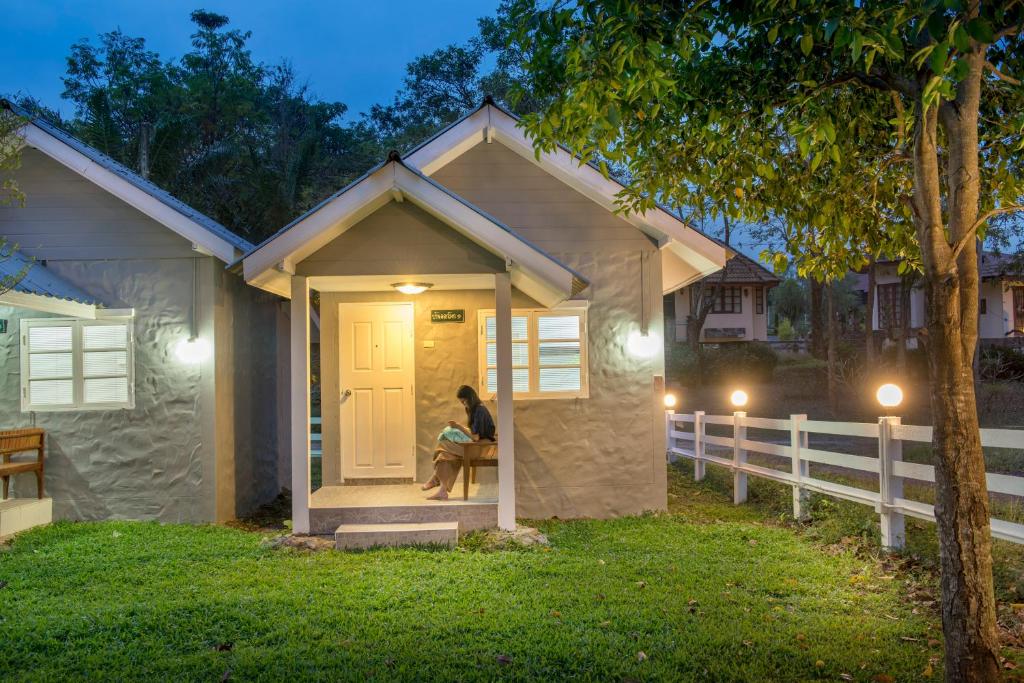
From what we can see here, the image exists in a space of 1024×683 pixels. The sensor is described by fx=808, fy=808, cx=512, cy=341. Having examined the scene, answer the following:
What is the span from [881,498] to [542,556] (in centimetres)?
325

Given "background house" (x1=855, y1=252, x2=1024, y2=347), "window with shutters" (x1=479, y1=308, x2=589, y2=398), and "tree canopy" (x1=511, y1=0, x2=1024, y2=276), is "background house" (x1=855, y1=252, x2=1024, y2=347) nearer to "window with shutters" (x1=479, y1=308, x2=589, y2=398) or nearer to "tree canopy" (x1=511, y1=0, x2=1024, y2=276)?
"window with shutters" (x1=479, y1=308, x2=589, y2=398)

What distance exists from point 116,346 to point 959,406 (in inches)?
378

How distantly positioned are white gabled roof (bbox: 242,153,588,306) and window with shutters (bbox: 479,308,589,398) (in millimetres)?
2009

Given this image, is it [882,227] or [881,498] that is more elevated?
[882,227]

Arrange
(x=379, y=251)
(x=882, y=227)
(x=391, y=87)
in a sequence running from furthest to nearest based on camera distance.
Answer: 1. (x=391, y=87)
2. (x=379, y=251)
3. (x=882, y=227)

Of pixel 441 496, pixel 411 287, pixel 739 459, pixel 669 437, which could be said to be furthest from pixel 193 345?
pixel 669 437

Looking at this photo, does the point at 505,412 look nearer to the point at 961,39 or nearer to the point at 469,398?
the point at 469,398

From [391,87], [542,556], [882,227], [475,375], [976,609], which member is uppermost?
[391,87]

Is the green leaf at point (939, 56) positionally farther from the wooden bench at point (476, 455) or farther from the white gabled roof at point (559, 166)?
the white gabled roof at point (559, 166)

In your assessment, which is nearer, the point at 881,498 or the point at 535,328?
the point at 881,498

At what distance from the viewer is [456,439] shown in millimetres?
9234

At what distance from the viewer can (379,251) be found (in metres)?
8.80

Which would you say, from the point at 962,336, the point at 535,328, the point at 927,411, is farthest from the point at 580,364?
the point at 927,411

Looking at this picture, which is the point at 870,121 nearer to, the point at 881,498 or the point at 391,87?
the point at 881,498
